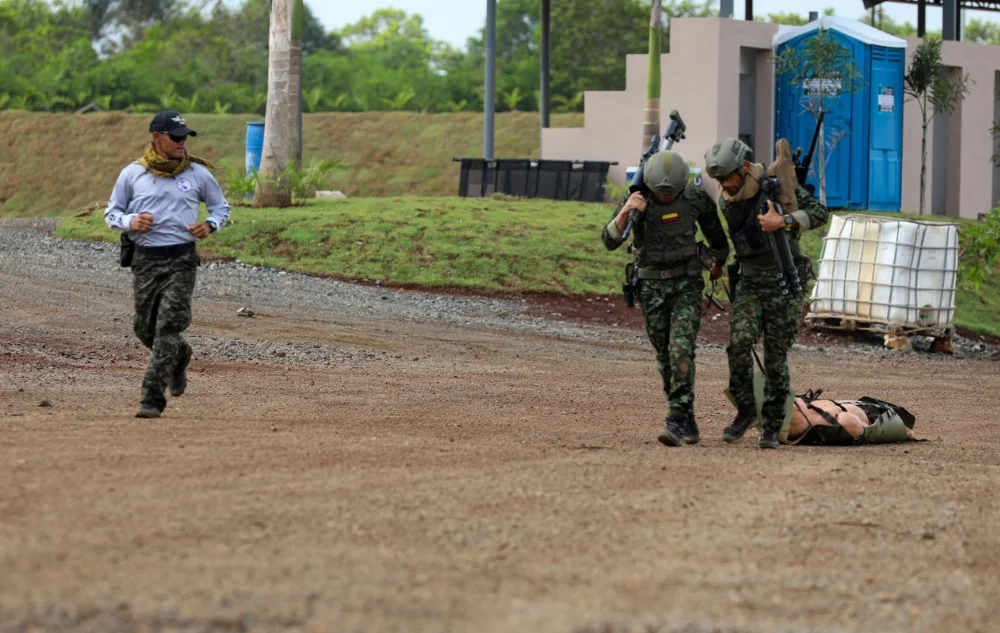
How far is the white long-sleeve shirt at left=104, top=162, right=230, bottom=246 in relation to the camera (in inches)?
366

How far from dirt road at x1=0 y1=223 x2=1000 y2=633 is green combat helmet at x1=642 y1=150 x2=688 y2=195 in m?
1.54

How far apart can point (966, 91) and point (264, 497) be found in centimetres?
2954

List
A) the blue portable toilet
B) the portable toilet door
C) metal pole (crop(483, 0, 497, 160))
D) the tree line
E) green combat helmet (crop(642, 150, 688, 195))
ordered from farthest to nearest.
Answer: the tree line → metal pole (crop(483, 0, 497, 160)) → the portable toilet door → the blue portable toilet → green combat helmet (crop(642, 150, 688, 195))

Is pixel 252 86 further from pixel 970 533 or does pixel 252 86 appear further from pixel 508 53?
pixel 970 533

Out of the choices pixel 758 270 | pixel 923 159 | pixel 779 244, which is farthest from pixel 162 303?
pixel 923 159

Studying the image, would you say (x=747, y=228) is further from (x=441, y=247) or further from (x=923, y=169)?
(x=923, y=169)

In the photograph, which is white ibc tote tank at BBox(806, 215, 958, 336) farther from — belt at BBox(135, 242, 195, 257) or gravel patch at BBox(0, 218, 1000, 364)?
belt at BBox(135, 242, 195, 257)

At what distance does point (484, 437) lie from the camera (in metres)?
9.26

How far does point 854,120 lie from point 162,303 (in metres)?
23.0

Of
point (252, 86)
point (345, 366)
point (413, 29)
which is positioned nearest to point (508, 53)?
point (252, 86)

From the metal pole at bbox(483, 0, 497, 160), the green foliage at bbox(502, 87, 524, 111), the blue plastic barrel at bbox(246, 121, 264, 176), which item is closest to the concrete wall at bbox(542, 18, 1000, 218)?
the metal pole at bbox(483, 0, 497, 160)

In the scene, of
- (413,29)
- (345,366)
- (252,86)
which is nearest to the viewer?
(345,366)

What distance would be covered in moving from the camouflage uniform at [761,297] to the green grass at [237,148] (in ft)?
103

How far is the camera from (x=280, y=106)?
84.7 ft
